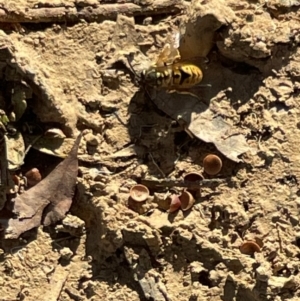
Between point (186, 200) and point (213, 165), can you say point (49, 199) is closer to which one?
point (186, 200)

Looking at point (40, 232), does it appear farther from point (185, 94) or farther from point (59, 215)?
point (185, 94)

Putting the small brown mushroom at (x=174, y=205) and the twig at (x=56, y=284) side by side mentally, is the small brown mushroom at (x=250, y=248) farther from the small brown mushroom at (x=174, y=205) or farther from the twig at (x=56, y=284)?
the twig at (x=56, y=284)

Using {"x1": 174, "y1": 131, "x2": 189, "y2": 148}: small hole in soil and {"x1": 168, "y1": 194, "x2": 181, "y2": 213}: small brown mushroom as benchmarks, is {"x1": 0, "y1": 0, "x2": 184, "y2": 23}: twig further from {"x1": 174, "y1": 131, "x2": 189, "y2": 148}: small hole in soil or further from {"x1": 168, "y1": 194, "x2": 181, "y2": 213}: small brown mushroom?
{"x1": 168, "y1": 194, "x2": 181, "y2": 213}: small brown mushroom

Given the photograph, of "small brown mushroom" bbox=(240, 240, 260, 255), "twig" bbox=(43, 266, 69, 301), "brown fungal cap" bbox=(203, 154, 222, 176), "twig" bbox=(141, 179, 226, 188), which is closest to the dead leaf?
"twig" bbox=(43, 266, 69, 301)

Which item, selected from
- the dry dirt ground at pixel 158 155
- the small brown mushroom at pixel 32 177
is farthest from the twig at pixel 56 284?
the small brown mushroom at pixel 32 177

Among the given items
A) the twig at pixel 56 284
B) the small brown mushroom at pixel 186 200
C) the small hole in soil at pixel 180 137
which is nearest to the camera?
the twig at pixel 56 284
